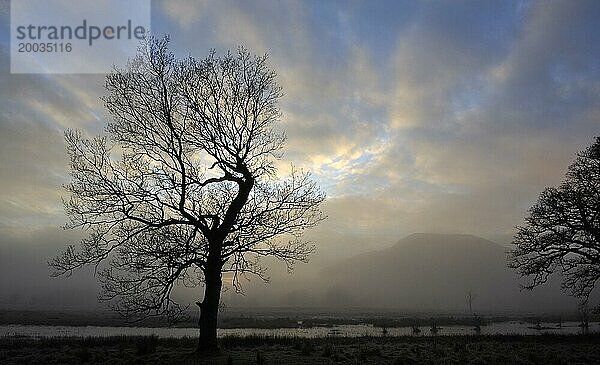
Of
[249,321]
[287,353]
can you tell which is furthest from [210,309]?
[249,321]

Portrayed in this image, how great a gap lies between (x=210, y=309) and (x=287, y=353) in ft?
13.3

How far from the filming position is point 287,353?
1873cm

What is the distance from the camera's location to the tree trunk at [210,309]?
58.0 feet

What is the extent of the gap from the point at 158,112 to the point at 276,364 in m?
11.7

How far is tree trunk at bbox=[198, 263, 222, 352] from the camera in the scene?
17.7m

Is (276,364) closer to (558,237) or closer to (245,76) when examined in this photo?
(245,76)

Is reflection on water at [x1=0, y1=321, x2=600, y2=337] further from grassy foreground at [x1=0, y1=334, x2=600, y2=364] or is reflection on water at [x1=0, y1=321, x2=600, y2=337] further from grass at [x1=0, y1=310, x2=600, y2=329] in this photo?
grassy foreground at [x1=0, y1=334, x2=600, y2=364]

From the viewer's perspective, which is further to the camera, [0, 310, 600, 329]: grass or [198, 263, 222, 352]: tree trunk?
[0, 310, 600, 329]: grass

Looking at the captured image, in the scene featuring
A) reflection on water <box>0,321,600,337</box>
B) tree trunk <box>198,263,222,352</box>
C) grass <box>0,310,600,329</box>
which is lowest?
grass <box>0,310,600,329</box>

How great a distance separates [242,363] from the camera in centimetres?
1573

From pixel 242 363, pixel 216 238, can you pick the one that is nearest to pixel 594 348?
pixel 242 363

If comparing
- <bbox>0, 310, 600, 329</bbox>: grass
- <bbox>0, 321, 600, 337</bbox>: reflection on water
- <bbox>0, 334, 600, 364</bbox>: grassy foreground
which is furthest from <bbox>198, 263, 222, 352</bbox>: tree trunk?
<bbox>0, 310, 600, 329</bbox>: grass

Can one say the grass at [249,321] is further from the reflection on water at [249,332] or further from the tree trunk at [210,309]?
the tree trunk at [210,309]

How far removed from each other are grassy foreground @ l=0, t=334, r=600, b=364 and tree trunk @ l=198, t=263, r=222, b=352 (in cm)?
69
